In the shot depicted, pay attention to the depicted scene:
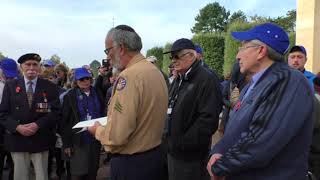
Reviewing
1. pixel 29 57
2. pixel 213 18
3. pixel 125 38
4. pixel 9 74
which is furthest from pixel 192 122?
pixel 213 18

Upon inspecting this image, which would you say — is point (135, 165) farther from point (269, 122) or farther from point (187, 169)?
point (269, 122)

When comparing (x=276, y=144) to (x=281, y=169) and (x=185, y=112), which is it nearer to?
(x=281, y=169)

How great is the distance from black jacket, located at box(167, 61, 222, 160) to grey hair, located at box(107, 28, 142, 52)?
1.14 metres

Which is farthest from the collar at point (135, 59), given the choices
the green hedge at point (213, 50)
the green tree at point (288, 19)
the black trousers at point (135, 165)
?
the green tree at point (288, 19)

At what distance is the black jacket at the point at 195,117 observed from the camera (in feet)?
14.2

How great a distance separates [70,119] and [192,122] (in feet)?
7.21

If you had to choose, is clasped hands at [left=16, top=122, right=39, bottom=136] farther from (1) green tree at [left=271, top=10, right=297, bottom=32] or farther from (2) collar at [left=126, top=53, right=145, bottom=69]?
(1) green tree at [left=271, top=10, right=297, bottom=32]

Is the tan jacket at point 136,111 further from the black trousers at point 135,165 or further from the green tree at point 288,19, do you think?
the green tree at point 288,19

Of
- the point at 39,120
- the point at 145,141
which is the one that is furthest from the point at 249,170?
the point at 39,120

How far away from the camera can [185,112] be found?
174 inches

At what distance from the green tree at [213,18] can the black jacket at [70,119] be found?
94.2 metres

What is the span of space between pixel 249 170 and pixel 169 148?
2064mm

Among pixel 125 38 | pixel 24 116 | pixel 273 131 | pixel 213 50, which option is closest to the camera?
pixel 273 131

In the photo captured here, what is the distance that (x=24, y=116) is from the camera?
Answer: 5543 mm
